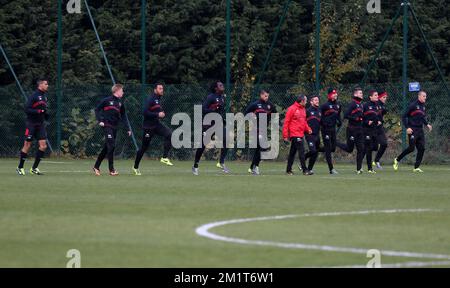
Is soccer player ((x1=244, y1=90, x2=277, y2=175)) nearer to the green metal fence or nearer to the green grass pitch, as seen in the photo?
the green grass pitch

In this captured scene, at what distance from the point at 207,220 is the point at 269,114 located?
14388 millimetres

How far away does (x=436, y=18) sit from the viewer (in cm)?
5134

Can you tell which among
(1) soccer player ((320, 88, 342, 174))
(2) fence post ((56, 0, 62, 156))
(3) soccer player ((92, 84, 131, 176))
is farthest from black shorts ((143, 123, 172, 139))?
(2) fence post ((56, 0, 62, 156))

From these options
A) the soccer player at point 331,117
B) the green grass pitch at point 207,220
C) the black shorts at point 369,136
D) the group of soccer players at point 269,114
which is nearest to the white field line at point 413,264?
the green grass pitch at point 207,220

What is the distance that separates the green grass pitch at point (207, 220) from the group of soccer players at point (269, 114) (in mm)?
1627

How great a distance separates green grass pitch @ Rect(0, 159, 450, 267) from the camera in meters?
11.3

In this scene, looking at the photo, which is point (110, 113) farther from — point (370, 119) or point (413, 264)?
point (413, 264)

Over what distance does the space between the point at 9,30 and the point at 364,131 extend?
17.9 metres

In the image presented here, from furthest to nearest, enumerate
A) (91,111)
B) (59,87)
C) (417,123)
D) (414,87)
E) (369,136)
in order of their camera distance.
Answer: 1. (91,111)
2. (59,87)
3. (414,87)
4. (417,123)
5. (369,136)

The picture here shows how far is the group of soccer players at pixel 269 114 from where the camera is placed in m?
26.6

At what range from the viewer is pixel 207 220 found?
1507 centimetres

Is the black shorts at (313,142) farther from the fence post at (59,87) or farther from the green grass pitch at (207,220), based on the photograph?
the fence post at (59,87)

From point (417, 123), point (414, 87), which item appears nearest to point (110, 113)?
point (417, 123)

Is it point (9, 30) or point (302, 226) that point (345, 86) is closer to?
point (9, 30)
